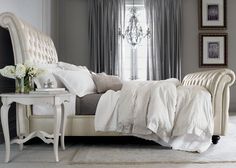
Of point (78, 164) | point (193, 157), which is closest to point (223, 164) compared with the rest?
point (193, 157)

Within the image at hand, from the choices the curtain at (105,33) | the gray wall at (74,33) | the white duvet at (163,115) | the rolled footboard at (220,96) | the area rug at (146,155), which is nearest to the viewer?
the area rug at (146,155)

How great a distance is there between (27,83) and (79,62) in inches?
173

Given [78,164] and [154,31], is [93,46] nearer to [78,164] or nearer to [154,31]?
[154,31]

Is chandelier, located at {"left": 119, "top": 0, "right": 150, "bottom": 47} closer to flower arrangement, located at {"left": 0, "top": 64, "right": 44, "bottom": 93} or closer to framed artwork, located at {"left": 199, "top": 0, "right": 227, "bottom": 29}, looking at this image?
framed artwork, located at {"left": 199, "top": 0, "right": 227, "bottom": 29}

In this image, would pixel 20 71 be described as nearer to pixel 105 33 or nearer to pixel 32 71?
pixel 32 71

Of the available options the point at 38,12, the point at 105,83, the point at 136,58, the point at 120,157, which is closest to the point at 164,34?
the point at 136,58

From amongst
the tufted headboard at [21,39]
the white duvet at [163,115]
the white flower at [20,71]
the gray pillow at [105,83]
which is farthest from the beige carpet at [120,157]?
the tufted headboard at [21,39]

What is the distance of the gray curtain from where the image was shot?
7352 millimetres

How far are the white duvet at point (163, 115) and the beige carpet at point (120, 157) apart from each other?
15 centimetres

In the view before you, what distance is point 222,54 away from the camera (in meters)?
7.52

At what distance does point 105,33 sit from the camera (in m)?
7.34

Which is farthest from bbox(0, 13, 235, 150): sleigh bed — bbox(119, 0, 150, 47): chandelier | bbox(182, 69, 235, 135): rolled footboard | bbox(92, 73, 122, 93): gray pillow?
bbox(119, 0, 150, 47): chandelier

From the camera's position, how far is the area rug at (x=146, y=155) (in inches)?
113

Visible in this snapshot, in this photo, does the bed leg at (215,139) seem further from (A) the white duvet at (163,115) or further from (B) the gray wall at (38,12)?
(B) the gray wall at (38,12)
